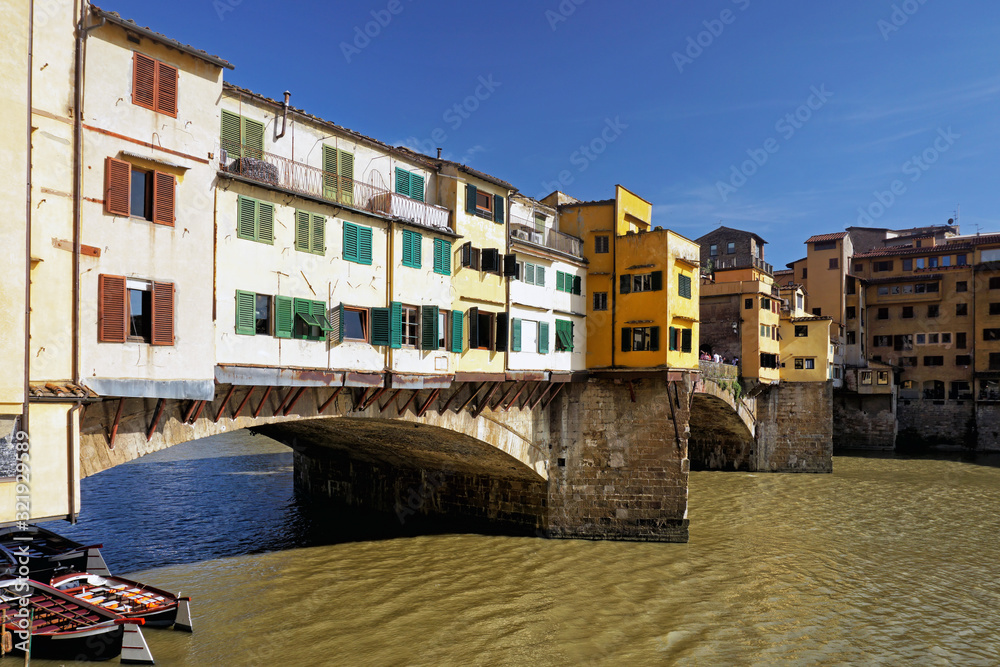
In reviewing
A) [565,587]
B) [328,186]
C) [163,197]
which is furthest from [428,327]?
[565,587]

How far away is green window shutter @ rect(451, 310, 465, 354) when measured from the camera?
76.8 feet

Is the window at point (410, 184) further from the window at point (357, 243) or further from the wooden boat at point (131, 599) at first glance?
the wooden boat at point (131, 599)

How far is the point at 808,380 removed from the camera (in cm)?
5078

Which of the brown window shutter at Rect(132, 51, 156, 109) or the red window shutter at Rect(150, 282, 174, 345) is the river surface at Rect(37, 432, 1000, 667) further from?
the brown window shutter at Rect(132, 51, 156, 109)

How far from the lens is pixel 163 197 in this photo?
15367 mm

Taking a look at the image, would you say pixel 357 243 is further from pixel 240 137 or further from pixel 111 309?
pixel 111 309

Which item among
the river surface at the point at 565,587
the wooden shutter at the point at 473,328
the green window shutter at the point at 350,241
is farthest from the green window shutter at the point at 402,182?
the river surface at the point at 565,587

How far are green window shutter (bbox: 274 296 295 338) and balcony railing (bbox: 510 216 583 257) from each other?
11.5 metres

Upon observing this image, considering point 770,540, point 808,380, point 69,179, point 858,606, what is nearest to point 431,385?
point 69,179

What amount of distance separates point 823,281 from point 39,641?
237ft

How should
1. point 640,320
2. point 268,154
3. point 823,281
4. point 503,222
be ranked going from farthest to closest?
point 823,281 < point 640,320 < point 503,222 < point 268,154

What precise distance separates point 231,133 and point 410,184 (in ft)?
22.9

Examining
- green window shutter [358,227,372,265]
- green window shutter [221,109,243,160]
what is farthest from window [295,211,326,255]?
green window shutter [221,109,243,160]

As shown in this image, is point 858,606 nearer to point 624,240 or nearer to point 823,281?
point 624,240
